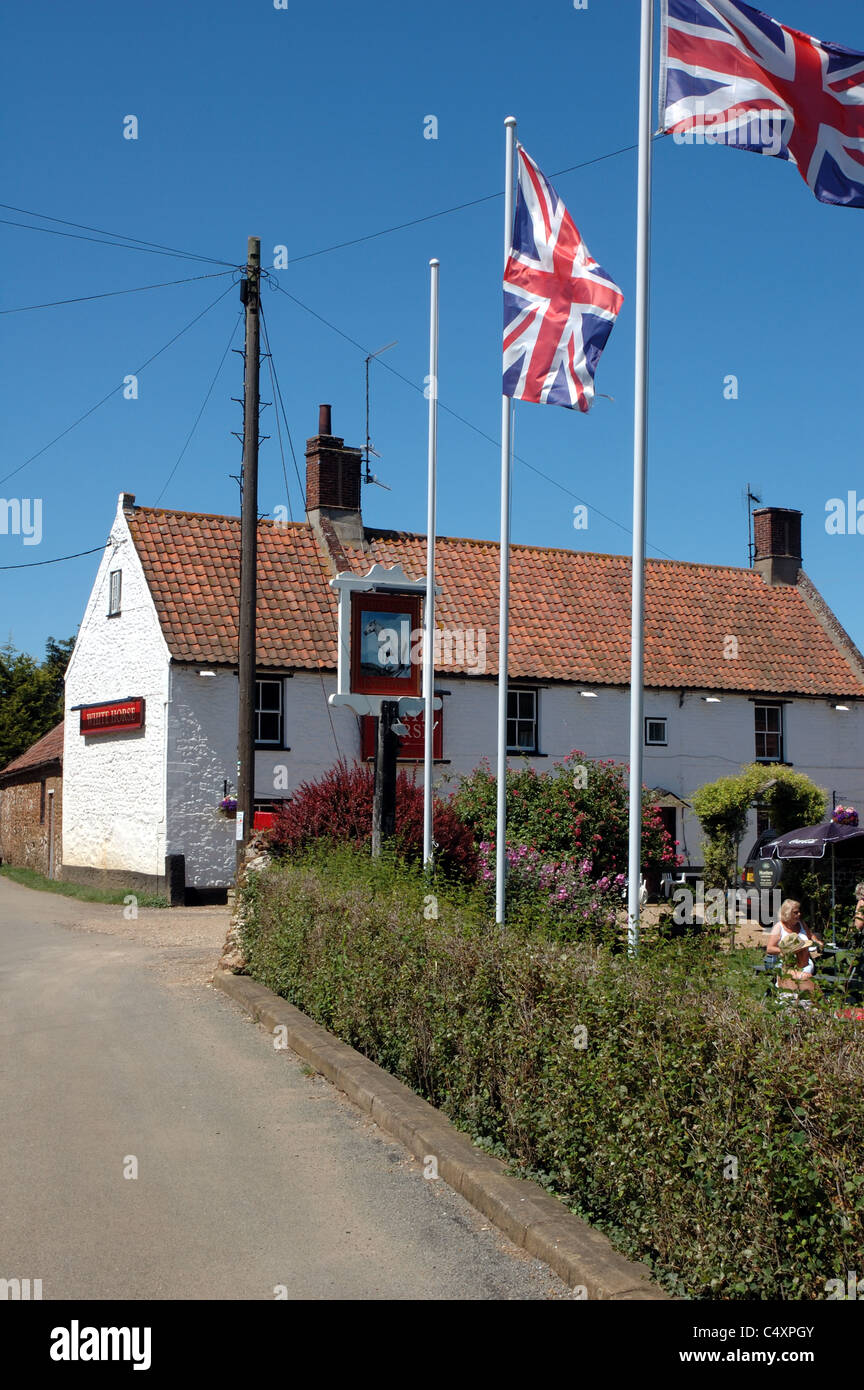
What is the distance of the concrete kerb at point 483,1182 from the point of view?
5074mm

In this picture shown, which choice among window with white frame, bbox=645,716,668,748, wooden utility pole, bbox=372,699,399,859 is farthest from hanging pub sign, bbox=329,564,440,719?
window with white frame, bbox=645,716,668,748

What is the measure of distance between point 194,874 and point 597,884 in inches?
454

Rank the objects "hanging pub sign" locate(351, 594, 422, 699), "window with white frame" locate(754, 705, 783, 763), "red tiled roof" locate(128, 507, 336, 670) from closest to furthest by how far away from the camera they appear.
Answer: "hanging pub sign" locate(351, 594, 422, 699)
"red tiled roof" locate(128, 507, 336, 670)
"window with white frame" locate(754, 705, 783, 763)

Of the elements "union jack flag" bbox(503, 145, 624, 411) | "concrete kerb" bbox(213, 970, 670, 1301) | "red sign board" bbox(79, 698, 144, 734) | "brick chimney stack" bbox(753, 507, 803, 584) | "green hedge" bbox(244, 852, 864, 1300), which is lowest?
"concrete kerb" bbox(213, 970, 670, 1301)

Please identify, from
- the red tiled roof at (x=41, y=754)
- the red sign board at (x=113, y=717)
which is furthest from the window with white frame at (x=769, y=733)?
the red tiled roof at (x=41, y=754)

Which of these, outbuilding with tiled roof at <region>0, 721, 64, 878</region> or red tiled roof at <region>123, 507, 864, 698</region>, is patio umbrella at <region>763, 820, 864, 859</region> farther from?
outbuilding with tiled roof at <region>0, 721, 64, 878</region>

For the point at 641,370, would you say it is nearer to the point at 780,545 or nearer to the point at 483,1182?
the point at 483,1182

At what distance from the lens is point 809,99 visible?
813 cm

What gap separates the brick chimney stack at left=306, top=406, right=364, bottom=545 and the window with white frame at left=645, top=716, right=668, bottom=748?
775cm

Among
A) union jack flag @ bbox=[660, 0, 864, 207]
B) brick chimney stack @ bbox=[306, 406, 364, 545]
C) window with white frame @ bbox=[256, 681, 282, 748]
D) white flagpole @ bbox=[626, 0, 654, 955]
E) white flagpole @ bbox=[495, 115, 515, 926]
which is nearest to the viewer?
union jack flag @ bbox=[660, 0, 864, 207]

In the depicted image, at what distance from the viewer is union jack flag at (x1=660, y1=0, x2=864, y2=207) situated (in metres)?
8.02

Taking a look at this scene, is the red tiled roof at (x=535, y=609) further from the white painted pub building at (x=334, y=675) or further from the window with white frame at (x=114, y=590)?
the window with white frame at (x=114, y=590)

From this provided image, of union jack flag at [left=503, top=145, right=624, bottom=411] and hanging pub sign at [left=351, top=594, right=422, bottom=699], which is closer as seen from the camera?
union jack flag at [left=503, top=145, right=624, bottom=411]
